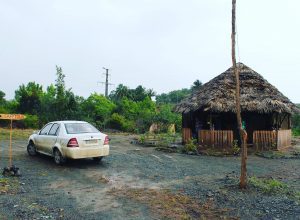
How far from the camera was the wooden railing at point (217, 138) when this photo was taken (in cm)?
1695

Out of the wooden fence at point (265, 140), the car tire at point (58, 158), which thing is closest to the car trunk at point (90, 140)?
the car tire at point (58, 158)

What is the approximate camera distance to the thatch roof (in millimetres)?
17312

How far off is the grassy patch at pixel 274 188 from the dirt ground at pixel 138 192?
0.21 metres

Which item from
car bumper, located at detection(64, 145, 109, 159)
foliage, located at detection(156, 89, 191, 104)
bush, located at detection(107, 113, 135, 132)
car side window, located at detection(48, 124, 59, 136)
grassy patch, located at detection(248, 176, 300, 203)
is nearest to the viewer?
grassy patch, located at detection(248, 176, 300, 203)

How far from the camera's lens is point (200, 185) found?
878 centimetres

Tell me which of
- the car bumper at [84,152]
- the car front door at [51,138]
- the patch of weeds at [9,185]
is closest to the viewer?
the patch of weeds at [9,185]

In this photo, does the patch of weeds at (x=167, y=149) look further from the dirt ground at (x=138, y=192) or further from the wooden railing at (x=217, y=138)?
the dirt ground at (x=138, y=192)

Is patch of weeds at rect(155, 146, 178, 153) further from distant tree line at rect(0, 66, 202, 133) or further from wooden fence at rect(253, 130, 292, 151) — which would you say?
distant tree line at rect(0, 66, 202, 133)

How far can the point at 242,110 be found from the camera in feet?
58.1

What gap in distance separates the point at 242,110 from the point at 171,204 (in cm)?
1194

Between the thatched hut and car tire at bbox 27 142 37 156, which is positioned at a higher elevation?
the thatched hut

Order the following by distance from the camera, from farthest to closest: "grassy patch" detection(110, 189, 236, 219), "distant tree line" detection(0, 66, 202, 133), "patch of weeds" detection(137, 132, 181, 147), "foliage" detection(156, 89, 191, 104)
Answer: "foliage" detection(156, 89, 191, 104) < "distant tree line" detection(0, 66, 202, 133) < "patch of weeds" detection(137, 132, 181, 147) < "grassy patch" detection(110, 189, 236, 219)

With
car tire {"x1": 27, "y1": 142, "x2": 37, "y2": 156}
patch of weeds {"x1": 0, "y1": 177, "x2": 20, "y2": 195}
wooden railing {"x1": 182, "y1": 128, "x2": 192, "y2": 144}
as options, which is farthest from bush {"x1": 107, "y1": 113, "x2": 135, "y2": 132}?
patch of weeds {"x1": 0, "y1": 177, "x2": 20, "y2": 195}

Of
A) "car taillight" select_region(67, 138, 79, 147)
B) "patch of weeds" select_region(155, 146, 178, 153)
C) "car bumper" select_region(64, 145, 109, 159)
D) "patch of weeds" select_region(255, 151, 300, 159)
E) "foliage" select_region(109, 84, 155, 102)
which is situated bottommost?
"patch of weeds" select_region(255, 151, 300, 159)
